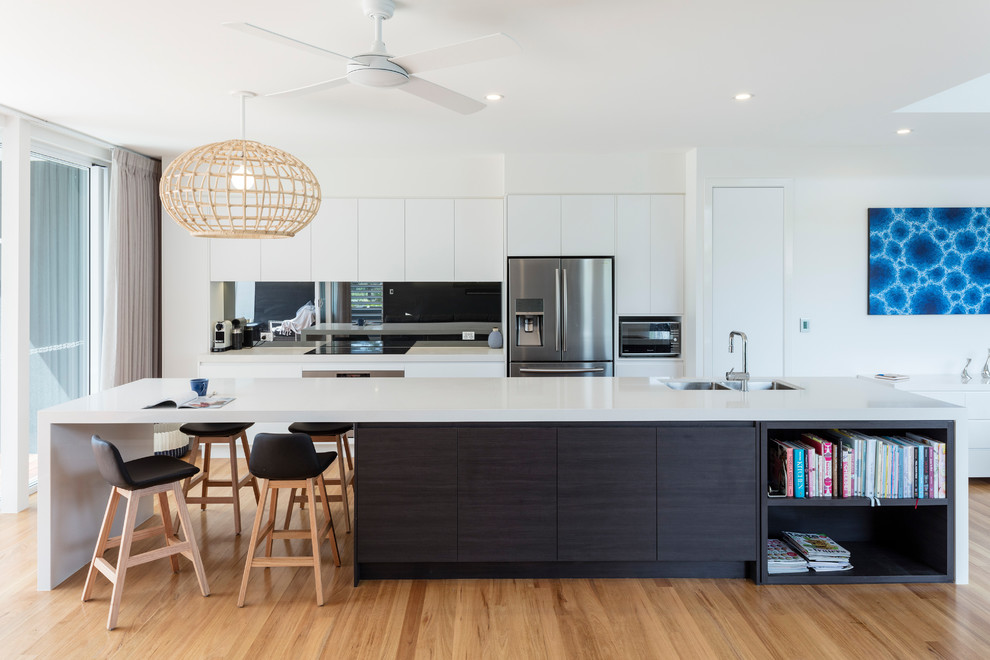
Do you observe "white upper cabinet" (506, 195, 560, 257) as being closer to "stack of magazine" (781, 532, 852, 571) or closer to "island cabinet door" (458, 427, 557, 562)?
→ "island cabinet door" (458, 427, 557, 562)

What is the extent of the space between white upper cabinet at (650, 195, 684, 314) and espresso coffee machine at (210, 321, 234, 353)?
141 inches

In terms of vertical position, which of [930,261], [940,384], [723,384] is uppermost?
[930,261]

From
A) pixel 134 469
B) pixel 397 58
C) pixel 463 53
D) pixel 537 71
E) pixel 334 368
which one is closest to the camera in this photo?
pixel 463 53

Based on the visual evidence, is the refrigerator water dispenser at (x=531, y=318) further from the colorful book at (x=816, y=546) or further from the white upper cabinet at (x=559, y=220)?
the colorful book at (x=816, y=546)

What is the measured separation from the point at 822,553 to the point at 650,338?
2580 millimetres

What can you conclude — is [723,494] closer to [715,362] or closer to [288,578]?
[288,578]

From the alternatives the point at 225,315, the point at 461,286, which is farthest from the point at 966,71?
the point at 225,315

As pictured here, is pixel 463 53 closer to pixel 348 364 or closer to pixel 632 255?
pixel 632 255

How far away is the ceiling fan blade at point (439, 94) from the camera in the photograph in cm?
264

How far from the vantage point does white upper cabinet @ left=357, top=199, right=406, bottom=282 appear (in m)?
5.68

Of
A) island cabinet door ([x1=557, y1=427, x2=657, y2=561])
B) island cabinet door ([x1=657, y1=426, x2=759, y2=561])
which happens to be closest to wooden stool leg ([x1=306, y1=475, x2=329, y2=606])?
island cabinet door ([x1=557, y1=427, x2=657, y2=561])

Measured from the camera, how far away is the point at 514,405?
311cm

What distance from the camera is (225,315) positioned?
5.93 metres

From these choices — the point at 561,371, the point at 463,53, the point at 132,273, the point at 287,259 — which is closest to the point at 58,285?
the point at 132,273
